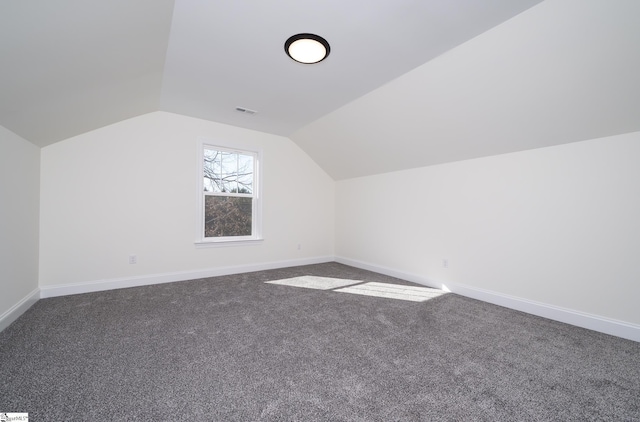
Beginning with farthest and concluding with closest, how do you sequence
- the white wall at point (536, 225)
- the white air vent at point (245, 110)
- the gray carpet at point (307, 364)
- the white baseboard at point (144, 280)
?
the white air vent at point (245, 110), the white baseboard at point (144, 280), the white wall at point (536, 225), the gray carpet at point (307, 364)

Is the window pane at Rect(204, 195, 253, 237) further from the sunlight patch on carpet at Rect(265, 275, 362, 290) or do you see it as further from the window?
the sunlight patch on carpet at Rect(265, 275, 362, 290)

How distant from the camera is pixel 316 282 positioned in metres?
3.80

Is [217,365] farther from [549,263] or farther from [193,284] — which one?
[549,263]

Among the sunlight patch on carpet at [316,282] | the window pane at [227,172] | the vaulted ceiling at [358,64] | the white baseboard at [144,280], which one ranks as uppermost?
the vaulted ceiling at [358,64]

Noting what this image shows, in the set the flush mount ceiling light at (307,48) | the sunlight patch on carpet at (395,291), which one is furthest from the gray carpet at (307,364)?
the flush mount ceiling light at (307,48)

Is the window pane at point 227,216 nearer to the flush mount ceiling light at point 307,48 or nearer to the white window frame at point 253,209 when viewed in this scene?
the white window frame at point 253,209

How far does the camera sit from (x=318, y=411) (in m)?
1.34

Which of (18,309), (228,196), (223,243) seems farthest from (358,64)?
(18,309)

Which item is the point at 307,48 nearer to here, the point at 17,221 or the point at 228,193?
the point at 228,193

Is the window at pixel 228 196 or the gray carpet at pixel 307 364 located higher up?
the window at pixel 228 196

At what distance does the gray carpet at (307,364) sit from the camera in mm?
1357

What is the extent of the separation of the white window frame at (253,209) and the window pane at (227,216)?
0.08 metres

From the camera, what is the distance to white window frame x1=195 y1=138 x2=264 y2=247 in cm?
399

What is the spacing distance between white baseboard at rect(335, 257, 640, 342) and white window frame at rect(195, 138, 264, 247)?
106 inches
